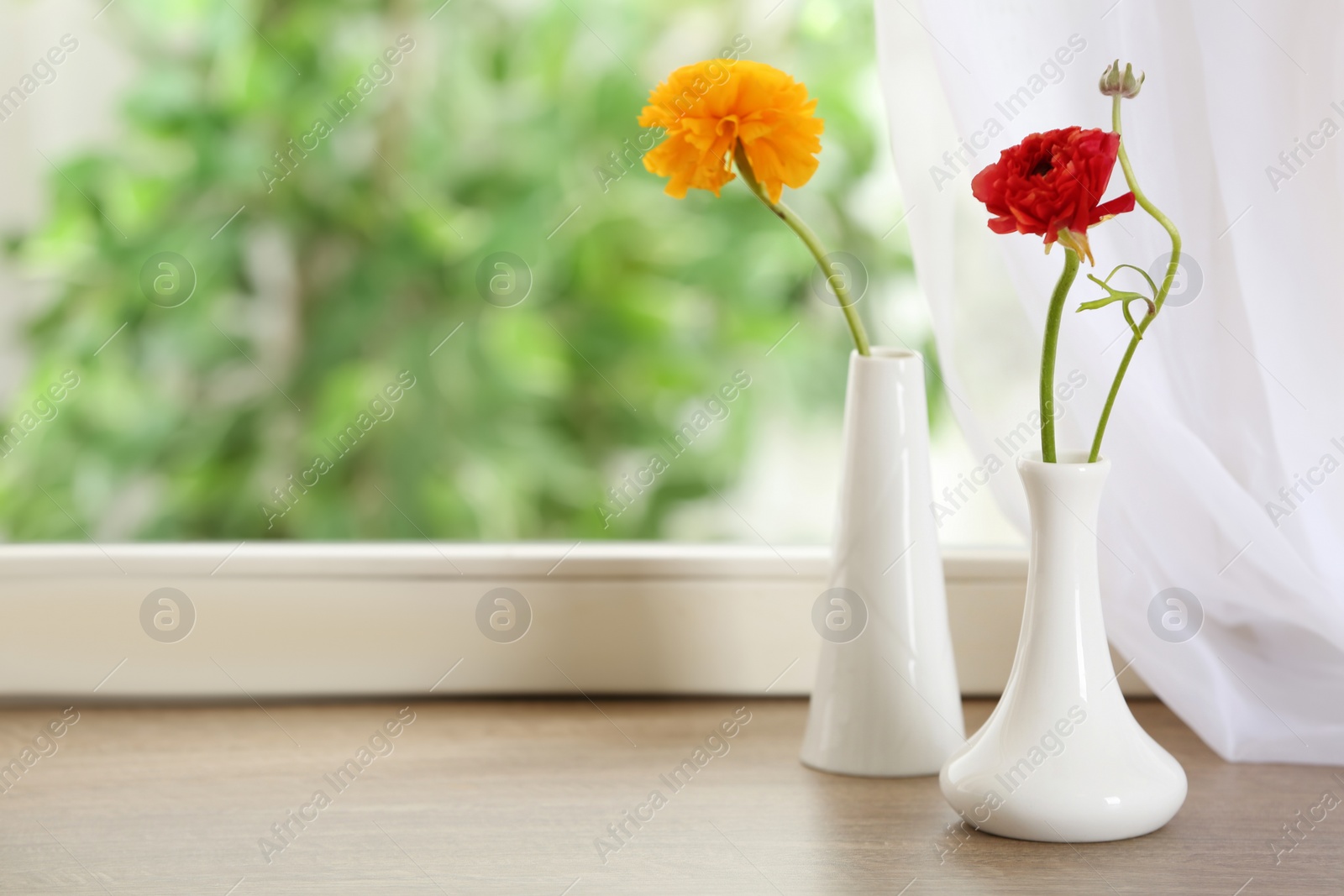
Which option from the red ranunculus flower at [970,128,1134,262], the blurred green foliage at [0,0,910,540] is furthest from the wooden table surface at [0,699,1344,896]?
the blurred green foliage at [0,0,910,540]

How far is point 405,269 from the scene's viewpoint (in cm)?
142

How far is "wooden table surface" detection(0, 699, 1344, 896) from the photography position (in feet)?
1.92

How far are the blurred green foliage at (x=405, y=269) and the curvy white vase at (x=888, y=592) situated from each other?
2.46ft

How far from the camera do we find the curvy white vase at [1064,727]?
611 mm

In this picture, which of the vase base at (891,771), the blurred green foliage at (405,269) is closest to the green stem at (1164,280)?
the vase base at (891,771)

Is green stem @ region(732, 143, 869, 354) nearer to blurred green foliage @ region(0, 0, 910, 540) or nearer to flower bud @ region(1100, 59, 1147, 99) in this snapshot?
flower bud @ region(1100, 59, 1147, 99)

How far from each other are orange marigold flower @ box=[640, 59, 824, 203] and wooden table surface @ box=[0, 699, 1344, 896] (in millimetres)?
353

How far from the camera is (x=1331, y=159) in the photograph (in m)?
0.71

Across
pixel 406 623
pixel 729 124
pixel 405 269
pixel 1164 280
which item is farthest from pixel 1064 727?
pixel 405 269

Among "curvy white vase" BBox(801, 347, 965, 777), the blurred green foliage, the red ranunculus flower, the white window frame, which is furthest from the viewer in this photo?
the blurred green foliage

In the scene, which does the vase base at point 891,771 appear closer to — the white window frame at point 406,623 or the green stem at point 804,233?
the white window frame at point 406,623

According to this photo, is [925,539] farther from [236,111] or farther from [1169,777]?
[236,111]

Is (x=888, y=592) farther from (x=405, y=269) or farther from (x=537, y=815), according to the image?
(x=405, y=269)

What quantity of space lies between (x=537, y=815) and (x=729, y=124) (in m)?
0.40
